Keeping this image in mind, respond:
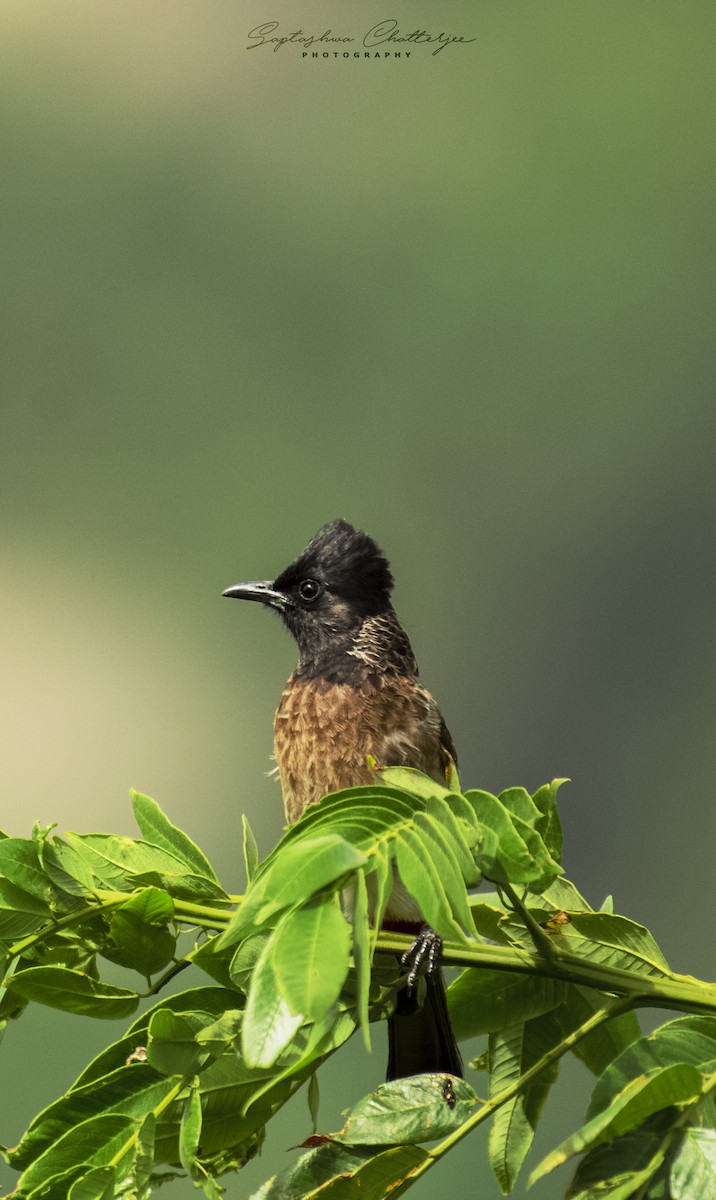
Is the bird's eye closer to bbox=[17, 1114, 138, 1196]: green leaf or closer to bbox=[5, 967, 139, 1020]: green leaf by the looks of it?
bbox=[5, 967, 139, 1020]: green leaf

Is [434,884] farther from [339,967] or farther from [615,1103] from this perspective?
[615,1103]

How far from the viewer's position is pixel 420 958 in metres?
1.02

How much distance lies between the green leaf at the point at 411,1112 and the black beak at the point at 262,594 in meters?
1.53

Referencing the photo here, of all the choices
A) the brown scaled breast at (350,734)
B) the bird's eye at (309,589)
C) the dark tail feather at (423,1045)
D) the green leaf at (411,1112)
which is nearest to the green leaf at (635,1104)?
the green leaf at (411,1112)

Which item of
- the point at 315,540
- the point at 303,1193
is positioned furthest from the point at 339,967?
the point at 315,540

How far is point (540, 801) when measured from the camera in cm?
97

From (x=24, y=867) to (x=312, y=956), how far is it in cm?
38

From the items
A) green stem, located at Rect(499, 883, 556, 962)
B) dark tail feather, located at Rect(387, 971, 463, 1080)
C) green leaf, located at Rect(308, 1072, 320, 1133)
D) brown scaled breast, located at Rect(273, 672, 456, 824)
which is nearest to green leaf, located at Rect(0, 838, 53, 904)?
green leaf, located at Rect(308, 1072, 320, 1133)

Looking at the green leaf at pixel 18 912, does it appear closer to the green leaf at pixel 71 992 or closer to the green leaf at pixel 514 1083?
the green leaf at pixel 71 992

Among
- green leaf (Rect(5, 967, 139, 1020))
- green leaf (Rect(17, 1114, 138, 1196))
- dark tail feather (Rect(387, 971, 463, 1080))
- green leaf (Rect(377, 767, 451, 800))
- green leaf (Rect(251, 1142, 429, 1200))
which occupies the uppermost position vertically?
green leaf (Rect(377, 767, 451, 800))

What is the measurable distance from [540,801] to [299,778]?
3.97 feet

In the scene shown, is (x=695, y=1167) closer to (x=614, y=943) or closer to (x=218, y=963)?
(x=614, y=943)

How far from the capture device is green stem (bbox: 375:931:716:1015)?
2.88 feet

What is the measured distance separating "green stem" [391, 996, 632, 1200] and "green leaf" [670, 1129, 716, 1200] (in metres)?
0.09
